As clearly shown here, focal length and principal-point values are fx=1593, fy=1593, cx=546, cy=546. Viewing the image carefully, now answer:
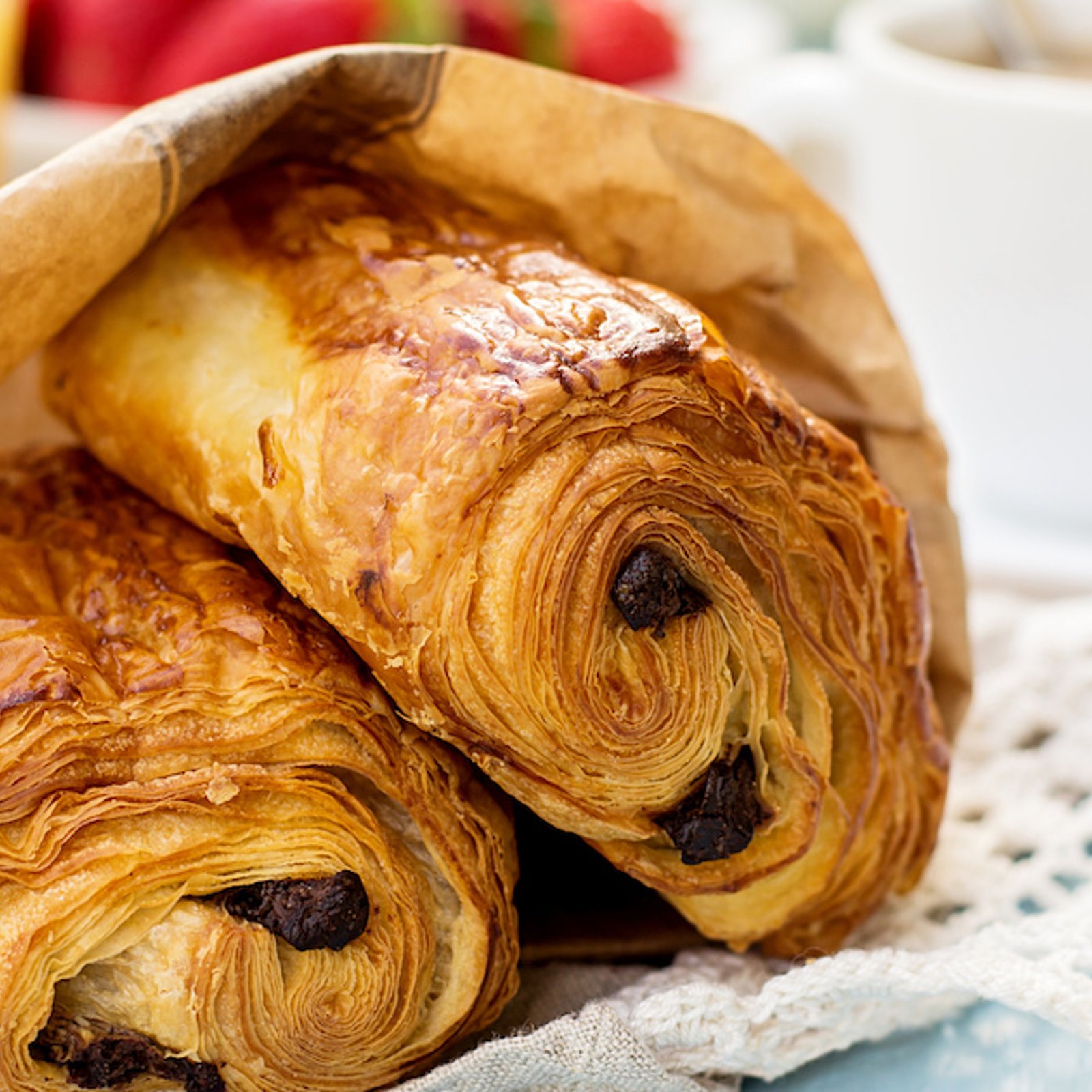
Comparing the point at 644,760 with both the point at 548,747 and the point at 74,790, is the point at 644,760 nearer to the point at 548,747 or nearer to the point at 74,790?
the point at 548,747

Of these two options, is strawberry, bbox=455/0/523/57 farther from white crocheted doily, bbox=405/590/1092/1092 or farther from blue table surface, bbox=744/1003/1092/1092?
blue table surface, bbox=744/1003/1092/1092

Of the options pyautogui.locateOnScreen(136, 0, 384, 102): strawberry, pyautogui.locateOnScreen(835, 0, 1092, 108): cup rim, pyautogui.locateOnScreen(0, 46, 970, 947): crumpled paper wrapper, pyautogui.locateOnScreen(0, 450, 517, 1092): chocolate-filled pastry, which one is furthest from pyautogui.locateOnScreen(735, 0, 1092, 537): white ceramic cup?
pyautogui.locateOnScreen(0, 450, 517, 1092): chocolate-filled pastry

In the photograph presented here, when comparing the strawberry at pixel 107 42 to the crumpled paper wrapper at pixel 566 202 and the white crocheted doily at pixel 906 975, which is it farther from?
the white crocheted doily at pixel 906 975

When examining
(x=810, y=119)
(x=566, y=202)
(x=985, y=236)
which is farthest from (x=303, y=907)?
(x=810, y=119)

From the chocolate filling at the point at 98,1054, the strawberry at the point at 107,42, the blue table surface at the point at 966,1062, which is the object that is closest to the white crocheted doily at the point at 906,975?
the blue table surface at the point at 966,1062

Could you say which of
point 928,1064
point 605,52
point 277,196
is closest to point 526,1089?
point 928,1064

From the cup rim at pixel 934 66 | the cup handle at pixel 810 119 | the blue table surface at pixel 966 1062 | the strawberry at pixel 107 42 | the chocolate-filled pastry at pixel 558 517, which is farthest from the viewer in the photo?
the strawberry at pixel 107 42

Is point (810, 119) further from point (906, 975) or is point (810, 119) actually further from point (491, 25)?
point (906, 975)
